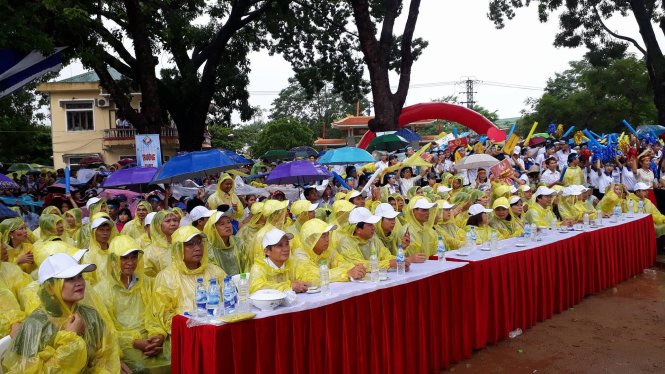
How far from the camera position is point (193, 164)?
8.06 m

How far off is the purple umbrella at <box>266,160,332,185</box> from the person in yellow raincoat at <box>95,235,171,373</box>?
5.33 metres

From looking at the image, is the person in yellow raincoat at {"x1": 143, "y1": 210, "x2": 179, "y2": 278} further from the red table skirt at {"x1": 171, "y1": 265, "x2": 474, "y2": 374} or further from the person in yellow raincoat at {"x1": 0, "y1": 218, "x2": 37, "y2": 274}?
the red table skirt at {"x1": 171, "y1": 265, "x2": 474, "y2": 374}

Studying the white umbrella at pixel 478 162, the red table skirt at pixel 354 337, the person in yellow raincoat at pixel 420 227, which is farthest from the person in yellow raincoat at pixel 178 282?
the white umbrella at pixel 478 162

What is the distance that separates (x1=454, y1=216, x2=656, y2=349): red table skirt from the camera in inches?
218

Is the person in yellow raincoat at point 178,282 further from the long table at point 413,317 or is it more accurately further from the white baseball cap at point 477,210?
the white baseball cap at point 477,210

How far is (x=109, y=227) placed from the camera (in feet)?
18.4

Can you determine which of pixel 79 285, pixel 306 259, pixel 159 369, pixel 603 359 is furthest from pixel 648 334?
pixel 79 285

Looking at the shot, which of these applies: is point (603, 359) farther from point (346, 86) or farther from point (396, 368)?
point (346, 86)

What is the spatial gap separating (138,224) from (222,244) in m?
2.05

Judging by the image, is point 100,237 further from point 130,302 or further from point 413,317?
point 413,317

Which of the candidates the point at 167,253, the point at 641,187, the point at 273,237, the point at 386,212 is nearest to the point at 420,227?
the point at 386,212

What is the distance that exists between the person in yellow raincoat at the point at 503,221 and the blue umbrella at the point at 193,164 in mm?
3802

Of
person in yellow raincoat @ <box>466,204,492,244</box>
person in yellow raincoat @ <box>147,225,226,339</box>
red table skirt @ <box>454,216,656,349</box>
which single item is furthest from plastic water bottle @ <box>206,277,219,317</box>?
person in yellow raincoat @ <box>466,204,492,244</box>

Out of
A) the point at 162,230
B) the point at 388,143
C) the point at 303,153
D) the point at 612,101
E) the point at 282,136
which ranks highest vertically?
the point at 612,101
